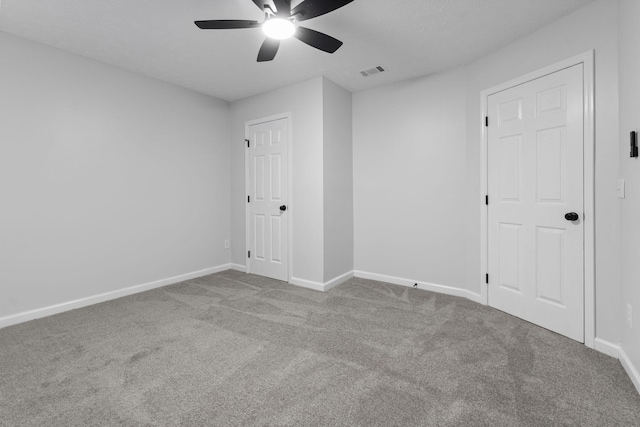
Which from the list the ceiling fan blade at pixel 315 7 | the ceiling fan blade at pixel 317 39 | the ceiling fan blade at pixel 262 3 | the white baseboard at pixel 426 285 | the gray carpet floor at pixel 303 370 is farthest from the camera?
the white baseboard at pixel 426 285

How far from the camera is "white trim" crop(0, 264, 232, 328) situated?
2.67 m

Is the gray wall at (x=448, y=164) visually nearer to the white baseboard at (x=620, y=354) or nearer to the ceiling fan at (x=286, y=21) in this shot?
the white baseboard at (x=620, y=354)

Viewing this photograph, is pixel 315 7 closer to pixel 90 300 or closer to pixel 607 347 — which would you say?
pixel 607 347

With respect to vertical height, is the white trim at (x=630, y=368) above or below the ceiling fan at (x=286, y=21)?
below

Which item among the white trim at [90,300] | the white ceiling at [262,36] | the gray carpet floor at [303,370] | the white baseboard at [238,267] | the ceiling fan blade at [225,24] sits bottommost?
the gray carpet floor at [303,370]

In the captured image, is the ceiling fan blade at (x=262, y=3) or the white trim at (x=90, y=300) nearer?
the ceiling fan blade at (x=262, y=3)

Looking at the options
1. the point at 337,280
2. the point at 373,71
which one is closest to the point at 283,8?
the point at 373,71

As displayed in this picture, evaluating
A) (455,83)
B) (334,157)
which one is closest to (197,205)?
(334,157)

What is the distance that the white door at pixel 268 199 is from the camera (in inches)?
157

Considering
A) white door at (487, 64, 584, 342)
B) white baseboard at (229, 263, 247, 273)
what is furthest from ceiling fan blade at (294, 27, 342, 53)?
white baseboard at (229, 263, 247, 273)

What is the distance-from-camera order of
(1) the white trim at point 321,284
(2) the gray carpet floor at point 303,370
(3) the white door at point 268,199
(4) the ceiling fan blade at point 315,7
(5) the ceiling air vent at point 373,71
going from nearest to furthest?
1. (2) the gray carpet floor at point 303,370
2. (4) the ceiling fan blade at point 315,7
3. (5) the ceiling air vent at point 373,71
4. (1) the white trim at point 321,284
5. (3) the white door at point 268,199

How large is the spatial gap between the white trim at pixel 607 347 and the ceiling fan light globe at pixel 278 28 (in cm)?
321

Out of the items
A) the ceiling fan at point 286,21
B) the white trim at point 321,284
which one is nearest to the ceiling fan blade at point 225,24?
the ceiling fan at point 286,21

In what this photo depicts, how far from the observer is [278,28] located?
7.11 feet
